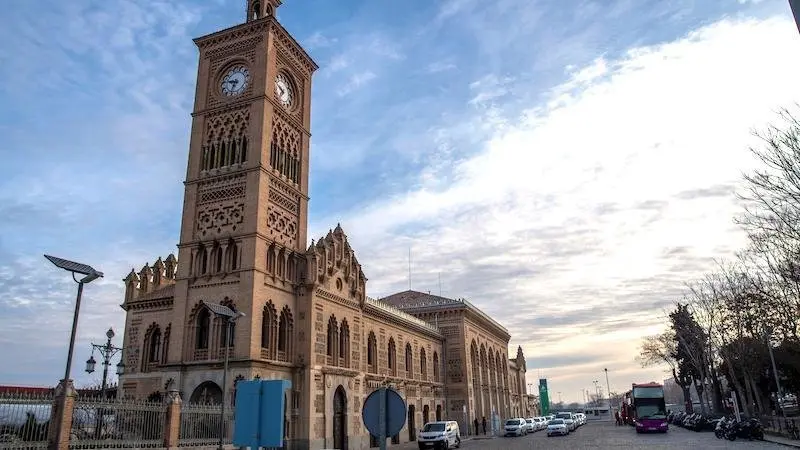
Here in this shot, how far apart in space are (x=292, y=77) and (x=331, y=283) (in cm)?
1384

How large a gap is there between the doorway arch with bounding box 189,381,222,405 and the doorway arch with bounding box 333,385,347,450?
7.68 m

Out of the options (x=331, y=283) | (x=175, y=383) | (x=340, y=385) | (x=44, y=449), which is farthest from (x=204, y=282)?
(x=44, y=449)

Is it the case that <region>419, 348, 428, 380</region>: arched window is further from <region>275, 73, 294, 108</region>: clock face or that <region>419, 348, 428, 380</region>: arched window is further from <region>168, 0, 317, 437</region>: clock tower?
<region>275, 73, 294, 108</region>: clock face

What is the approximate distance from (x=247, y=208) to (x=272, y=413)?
78.8ft

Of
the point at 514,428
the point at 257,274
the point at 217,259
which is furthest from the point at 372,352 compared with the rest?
the point at 514,428

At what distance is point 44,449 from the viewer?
17.0 m

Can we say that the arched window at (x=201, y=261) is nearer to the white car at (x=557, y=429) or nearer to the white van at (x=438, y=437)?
the white van at (x=438, y=437)

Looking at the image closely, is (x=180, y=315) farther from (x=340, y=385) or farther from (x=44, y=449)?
(x=44, y=449)

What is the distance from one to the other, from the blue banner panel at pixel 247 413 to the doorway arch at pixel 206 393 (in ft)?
70.1

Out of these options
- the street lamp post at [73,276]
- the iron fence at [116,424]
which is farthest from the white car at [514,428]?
the street lamp post at [73,276]

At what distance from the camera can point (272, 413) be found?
28.1ft

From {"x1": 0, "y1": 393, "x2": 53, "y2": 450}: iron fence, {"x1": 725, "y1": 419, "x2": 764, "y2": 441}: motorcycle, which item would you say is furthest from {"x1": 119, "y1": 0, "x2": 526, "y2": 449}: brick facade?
{"x1": 725, "y1": 419, "x2": 764, "y2": 441}: motorcycle

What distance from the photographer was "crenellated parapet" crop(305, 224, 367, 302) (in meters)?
34.0

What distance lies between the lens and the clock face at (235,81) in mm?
35188
